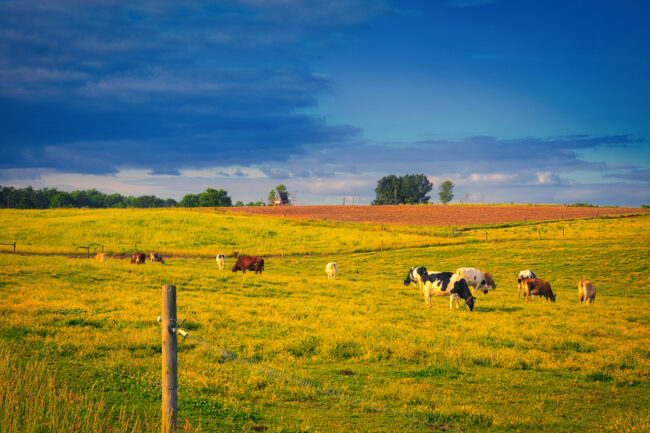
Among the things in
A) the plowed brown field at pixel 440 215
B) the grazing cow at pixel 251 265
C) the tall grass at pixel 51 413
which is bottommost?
the grazing cow at pixel 251 265

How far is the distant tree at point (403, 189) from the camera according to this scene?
171250 mm

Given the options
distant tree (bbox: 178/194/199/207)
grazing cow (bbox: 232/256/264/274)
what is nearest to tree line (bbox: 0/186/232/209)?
distant tree (bbox: 178/194/199/207)

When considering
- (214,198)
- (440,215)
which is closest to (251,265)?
(440,215)

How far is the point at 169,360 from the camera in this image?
266 inches

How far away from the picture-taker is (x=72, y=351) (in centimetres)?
1220

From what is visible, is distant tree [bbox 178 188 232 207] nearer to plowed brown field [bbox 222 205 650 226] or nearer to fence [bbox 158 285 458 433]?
plowed brown field [bbox 222 205 650 226]

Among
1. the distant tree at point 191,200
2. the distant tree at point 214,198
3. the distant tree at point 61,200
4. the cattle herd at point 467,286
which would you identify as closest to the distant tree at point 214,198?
the distant tree at point 214,198

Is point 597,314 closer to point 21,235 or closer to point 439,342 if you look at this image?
point 439,342

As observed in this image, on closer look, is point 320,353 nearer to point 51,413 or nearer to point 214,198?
point 51,413

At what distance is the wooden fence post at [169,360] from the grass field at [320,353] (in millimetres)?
801

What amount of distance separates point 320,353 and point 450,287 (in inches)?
436

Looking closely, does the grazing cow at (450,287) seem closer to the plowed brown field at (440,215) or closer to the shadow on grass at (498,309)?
the shadow on grass at (498,309)

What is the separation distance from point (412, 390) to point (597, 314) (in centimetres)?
1563

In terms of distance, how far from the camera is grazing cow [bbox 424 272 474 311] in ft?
73.7
